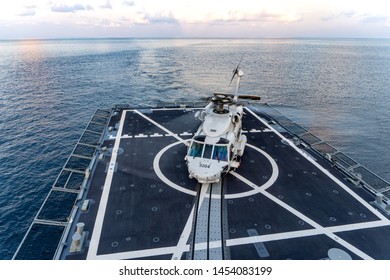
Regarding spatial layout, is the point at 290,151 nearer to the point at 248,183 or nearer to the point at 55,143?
the point at 248,183

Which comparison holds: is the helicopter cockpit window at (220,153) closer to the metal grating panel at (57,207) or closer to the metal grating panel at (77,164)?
the metal grating panel at (57,207)

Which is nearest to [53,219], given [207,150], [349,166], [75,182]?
[75,182]

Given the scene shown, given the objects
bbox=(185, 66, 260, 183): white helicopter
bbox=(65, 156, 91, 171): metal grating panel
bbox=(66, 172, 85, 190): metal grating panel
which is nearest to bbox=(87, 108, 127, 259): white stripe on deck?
bbox=(66, 172, 85, 190): metal grating panel

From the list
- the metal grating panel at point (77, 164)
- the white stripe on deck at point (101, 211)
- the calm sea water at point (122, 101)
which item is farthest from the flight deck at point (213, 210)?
A: the calm sea water at point (122, 101)

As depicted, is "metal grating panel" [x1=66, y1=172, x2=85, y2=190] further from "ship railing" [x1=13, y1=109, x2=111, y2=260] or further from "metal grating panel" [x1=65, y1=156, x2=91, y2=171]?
"metal grating panel" [x1=65, y1=156, x2=91, y2=171]

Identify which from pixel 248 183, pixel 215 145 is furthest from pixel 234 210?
pixel 215 145

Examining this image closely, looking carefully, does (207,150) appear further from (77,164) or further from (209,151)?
(77,164)
